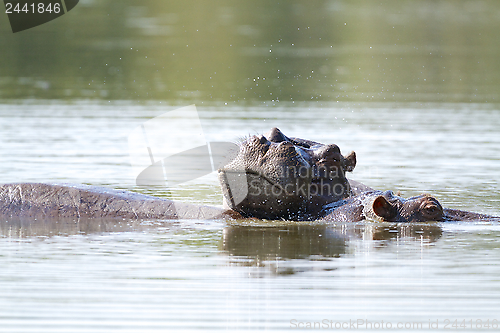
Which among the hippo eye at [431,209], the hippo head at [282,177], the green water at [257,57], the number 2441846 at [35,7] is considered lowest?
the hippo eye at [431,209]

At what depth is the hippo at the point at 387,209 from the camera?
7711 millimetres

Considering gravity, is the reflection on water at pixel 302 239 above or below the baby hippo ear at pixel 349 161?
below

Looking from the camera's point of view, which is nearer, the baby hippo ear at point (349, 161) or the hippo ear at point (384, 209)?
the hippo ear at point (384, 209)

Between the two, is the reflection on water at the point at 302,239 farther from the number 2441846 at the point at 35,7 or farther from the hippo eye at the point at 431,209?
the number 2441846 at the point at 35,7

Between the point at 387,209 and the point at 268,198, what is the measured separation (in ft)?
3.69

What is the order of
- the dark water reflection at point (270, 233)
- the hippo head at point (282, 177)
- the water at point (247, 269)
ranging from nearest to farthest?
the water at point (247, 269) < the dark water reflection at point (270, 233) < the hippo head at point (282, 177)

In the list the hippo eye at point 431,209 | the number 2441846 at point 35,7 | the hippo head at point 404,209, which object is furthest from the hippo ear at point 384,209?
the number 2441846 at point 35,7

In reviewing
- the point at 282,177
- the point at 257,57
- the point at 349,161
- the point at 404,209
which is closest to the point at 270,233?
the point at 282,177

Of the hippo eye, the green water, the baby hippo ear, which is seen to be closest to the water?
the hippo eye

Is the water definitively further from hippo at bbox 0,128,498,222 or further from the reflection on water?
hippo at bbox 0,128,498,222

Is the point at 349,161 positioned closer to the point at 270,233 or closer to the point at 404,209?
the point at 404,209

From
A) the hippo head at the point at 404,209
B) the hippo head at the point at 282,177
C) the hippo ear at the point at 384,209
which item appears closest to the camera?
the hippo head at the point at 282,177

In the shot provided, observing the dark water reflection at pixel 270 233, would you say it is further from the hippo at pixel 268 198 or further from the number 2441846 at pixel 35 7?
the number 2441846 at pixel 35 7

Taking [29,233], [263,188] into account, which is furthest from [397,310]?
[29,233]
